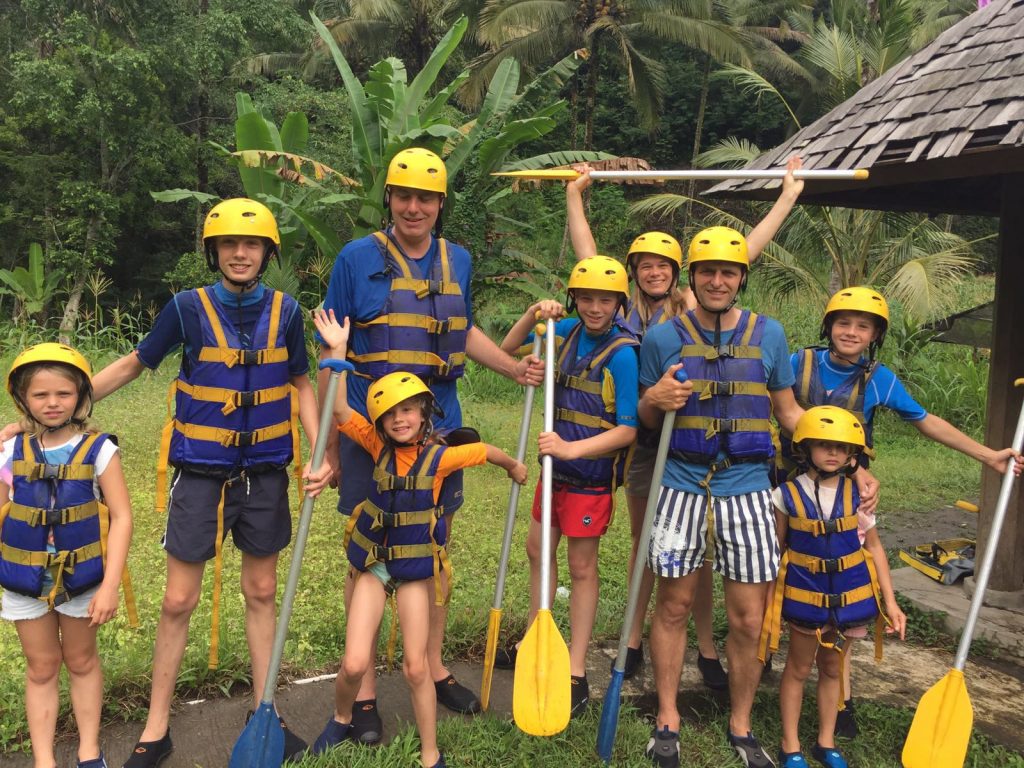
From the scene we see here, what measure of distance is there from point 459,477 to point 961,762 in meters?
2.49

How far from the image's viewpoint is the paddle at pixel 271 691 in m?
3.10

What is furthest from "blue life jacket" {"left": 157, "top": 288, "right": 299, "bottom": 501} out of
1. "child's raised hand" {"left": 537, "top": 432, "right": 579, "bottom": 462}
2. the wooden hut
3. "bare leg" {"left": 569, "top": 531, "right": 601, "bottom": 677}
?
the wooden hut

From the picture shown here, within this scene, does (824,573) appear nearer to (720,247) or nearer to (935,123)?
(720,247)

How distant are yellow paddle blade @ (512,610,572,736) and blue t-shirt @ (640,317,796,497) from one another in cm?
85

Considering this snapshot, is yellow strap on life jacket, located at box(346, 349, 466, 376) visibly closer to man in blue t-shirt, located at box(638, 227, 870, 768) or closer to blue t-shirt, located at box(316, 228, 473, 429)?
blue t-shirt, located at box(316, 228, 473, 429)

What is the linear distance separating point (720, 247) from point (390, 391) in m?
1.53

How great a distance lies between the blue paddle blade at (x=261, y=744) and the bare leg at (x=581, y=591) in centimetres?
138

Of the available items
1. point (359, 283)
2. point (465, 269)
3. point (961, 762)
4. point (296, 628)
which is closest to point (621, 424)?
point (465, 269)

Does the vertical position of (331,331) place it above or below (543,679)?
above

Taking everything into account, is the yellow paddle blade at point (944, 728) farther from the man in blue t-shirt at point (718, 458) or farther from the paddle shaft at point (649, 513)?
the paddle shaft at point (649, 513)

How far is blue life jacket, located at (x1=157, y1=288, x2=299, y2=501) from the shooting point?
321cm

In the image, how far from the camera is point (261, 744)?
10.2 feet

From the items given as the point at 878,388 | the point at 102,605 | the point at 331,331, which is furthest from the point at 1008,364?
the point at 102,605

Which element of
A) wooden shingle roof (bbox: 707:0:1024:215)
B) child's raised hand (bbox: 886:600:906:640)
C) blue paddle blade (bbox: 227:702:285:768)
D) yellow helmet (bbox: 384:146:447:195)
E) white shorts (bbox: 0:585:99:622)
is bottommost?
blue paddle blade (bbox: 227:702:285:768)
